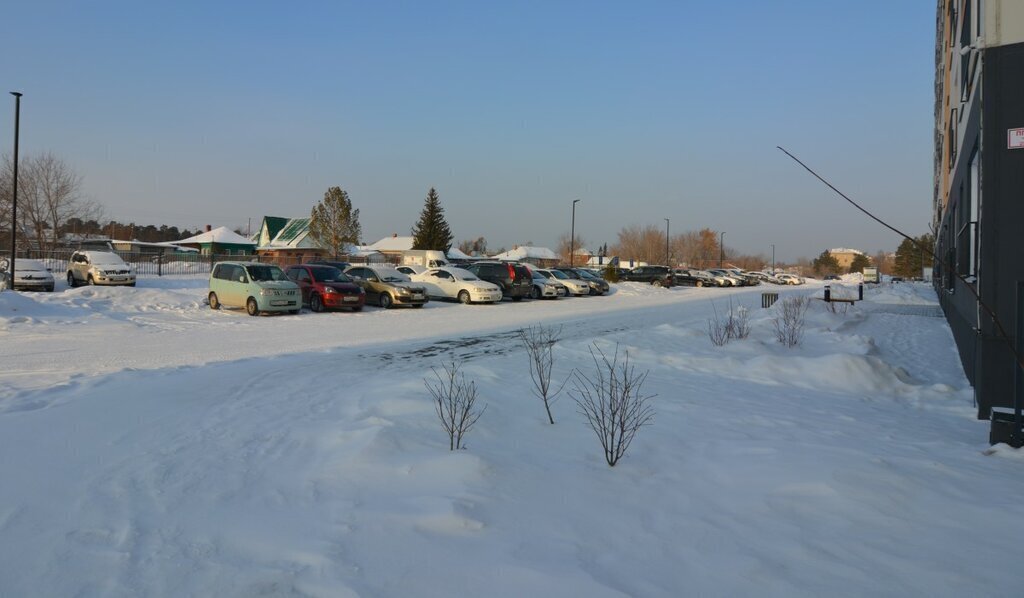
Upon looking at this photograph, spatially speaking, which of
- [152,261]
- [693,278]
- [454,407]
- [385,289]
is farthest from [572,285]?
[454,407]

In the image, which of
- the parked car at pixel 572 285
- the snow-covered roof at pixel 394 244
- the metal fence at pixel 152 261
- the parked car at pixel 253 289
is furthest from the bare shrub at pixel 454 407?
the snow-covered roof at pixel 394 244

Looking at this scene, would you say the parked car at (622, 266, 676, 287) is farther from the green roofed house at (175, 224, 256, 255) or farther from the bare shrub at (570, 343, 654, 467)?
the green roofed house at (175, 224, 256, 255)

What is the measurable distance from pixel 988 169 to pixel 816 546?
255 inches

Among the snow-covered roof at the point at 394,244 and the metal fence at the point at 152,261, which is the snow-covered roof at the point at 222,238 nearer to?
the snow-covered roof at the point at 394,244

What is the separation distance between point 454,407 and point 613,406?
195 centimetres

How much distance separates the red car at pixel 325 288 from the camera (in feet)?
70.0

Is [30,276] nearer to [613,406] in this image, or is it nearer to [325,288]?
[325,288]

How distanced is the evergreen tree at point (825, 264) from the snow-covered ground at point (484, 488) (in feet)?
469

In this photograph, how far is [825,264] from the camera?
473 feet

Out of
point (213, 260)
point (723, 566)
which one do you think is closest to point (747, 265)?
point (213, 260)

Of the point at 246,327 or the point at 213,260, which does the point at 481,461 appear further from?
the point at 213,260

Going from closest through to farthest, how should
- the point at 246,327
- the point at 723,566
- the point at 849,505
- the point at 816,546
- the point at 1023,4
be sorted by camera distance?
1. the point at 723,566
2. the point at 816,546
3. the point at 849,505
4. the point at 1023,4
5. the point at 246,327

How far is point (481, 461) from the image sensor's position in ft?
17.9

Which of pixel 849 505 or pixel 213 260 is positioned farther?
pixel 213 260
